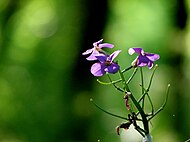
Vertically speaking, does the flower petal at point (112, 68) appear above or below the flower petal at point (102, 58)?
below

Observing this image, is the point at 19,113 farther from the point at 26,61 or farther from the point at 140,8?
the point at 140,8

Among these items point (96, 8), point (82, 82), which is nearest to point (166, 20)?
point (96, 8)

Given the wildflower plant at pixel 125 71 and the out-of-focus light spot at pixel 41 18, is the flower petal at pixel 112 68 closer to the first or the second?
the wildflower plant at pixel 125 71

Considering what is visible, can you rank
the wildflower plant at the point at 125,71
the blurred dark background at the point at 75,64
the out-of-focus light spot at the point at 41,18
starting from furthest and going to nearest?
the out-of-focus light spot at the point at 41,18, the blurred dark background at the point at 75,64, the wildflower plant at the point at 125,71

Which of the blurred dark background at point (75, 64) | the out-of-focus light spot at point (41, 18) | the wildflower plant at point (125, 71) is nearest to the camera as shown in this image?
the wildflower plant at point (125, 71)

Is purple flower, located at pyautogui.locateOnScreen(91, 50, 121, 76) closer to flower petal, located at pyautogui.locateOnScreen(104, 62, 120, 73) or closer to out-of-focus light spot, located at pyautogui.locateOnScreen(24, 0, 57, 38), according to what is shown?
flower petal, located at pyautogui.locateOnScreen(104, 62, 120, 73)

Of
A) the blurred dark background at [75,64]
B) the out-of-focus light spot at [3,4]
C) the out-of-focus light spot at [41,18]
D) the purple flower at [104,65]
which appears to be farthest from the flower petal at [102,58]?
the out-of-focus light spot at [3,4]

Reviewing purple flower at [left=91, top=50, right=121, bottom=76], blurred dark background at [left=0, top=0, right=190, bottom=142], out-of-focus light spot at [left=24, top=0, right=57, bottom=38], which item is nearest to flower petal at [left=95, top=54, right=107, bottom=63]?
purple flower at [left=91, top=50, right=121, bottom=76]

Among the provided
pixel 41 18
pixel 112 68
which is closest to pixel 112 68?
pixel 112 68
